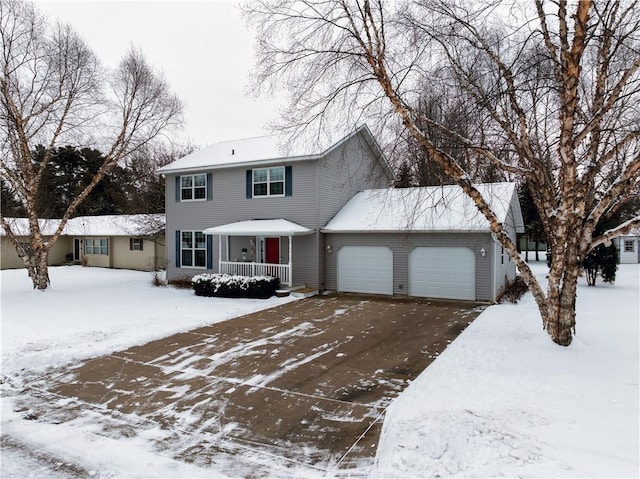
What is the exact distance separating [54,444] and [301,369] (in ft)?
10.8

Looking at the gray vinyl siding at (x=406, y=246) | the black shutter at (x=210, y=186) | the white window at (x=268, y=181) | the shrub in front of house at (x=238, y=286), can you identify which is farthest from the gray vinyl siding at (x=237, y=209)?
the shrub in front of house at (x=238, y=286)

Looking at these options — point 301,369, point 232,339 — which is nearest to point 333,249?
point 232,339

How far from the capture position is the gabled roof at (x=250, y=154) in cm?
1386

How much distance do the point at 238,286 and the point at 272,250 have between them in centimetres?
267

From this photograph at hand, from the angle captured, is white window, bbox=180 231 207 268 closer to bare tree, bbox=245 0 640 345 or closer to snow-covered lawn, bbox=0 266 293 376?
snow-covered lawn, bbox=0 266 293 376

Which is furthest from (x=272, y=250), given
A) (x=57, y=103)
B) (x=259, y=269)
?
(x=57, y=103)

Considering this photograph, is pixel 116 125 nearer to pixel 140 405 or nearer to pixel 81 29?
pixel 81 29

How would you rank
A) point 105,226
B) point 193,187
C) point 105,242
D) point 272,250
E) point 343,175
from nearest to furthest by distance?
point 272,250
point 343,175
point 193,187
point 105,242
point 105,226

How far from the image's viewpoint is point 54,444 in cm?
404

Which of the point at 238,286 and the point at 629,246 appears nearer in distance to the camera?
the point at 238,286

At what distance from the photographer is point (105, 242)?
79.9 feet

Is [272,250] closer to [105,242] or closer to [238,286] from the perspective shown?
[238,286]

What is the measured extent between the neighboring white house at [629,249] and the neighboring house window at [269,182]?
23011 millimetres

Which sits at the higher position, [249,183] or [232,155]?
[232,155]
